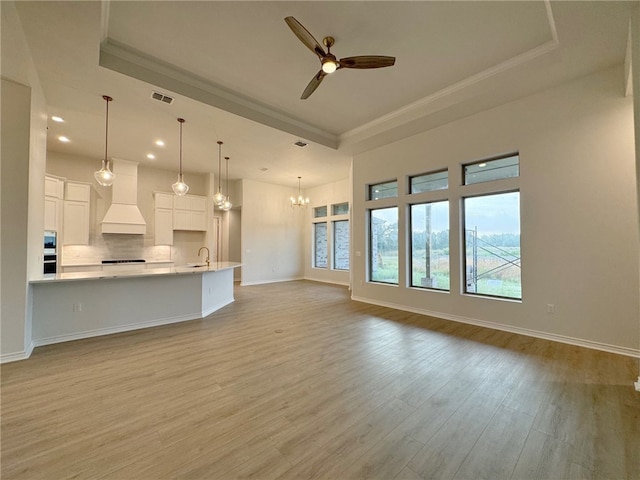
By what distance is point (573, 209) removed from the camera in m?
3.54

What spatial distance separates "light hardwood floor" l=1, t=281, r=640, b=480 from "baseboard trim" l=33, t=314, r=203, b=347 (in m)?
0.28

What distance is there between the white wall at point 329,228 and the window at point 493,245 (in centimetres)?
432

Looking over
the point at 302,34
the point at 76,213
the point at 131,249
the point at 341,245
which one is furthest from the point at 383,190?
the point at 76,213

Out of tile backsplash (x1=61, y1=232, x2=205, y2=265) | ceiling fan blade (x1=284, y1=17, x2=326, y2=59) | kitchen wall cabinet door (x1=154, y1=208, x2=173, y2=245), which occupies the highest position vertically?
ceiling fan blade (x1=284, y1=17, x2=326, y2=59)

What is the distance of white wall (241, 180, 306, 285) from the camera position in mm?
8812

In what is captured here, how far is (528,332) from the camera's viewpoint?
3.84 meters

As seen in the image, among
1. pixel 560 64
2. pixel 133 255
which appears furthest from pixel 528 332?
pixel 133 255

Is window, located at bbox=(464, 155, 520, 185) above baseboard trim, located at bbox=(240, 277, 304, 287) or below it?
above

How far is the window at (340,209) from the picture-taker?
897 cm

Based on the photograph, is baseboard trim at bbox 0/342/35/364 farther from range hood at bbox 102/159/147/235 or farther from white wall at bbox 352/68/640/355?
white wall at bbox 352/68/640/355

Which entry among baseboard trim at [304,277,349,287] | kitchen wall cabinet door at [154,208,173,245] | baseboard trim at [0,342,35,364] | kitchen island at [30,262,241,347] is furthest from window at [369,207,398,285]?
kitchen wall cabinet door at [154,208,173,245]

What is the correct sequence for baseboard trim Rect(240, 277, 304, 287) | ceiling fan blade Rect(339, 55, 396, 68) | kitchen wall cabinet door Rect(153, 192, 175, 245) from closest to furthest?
ceiling fan blade Rect(339, 55, 396, 68), kitchen wall cabinet door Rect(153, 192, 175, 245), baseboard trim Rect(240, 277, 304, 287)

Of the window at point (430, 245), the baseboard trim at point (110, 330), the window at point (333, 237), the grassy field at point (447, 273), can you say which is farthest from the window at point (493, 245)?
the baseboard trim at point (110, 330)

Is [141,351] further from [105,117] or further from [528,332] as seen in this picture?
[528,332]
